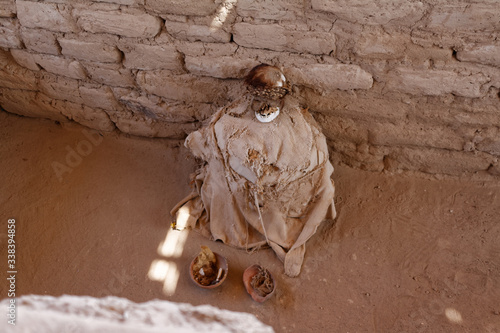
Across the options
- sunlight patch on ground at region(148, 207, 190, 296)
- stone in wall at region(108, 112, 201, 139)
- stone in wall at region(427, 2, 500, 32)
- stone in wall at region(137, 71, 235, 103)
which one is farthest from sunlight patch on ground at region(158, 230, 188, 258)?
stone in wall at region(427, 2, 500, 32)

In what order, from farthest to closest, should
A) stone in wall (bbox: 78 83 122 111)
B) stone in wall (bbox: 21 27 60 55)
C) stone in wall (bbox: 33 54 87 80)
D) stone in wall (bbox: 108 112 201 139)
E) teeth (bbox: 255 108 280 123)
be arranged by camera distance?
1. stone in wall (bbox: 108 112 201 139)
2. stone in wall (bbox: 78 83 122 111)
3. stone in wall (bbox: 33 54 87 80)
4. stone in wall (bbox: 21 27 60 55)
5. teeth (bbox: 255 108 280 123)

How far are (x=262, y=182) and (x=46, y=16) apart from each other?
6.61 ft

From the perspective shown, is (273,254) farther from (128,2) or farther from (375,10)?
(128,2)

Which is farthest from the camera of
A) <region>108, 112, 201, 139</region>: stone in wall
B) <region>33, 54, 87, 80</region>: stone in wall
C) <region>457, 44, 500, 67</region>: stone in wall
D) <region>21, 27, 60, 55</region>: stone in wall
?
<region>108, 112, 201, 139</region>: stone in wall

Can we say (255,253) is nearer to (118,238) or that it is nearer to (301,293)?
(301,293)

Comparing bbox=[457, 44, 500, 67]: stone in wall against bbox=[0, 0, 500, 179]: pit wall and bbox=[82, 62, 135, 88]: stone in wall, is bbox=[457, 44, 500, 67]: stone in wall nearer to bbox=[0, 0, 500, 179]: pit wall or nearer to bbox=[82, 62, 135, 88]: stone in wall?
bbox=[0, 0, 500, 179]: pit wall

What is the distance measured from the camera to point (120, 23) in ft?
8.90

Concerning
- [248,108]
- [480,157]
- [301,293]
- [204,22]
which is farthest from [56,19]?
[480,157]

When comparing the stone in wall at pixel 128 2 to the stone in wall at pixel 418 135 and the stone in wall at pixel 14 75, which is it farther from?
the stone in wall at pixel 418 135

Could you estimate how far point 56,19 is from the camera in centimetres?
282

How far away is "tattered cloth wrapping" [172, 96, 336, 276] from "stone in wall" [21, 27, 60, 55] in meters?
1.35

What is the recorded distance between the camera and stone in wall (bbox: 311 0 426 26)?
2.28m

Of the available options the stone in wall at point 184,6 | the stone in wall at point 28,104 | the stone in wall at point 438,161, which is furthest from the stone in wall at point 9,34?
the stone in wall at point 438,161

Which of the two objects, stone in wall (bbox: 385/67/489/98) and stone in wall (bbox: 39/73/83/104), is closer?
stone in wall (bbox: 385/67/489/98)
